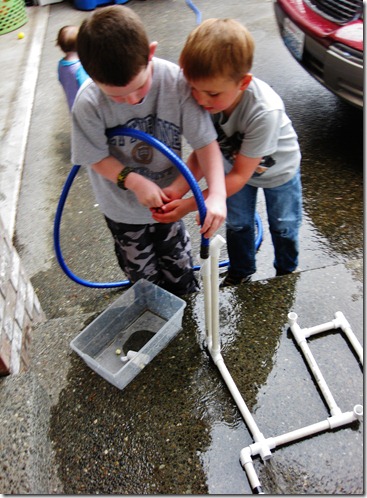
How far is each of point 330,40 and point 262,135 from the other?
77.2 inches

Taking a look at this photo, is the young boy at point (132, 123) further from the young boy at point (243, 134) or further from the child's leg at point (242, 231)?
the child's leg at point (242, 231)

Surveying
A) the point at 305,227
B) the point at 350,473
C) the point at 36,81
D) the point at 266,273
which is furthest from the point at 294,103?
the point at 350,473

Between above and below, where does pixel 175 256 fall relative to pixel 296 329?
above

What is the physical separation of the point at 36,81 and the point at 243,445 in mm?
4941

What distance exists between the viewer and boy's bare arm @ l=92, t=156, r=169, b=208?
1.64 metres

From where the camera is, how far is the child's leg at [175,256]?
2109 mm

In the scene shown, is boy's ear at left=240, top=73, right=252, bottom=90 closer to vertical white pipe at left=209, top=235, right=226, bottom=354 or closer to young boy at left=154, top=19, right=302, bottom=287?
young boy at left=154, top=19, right=302, bottom=287

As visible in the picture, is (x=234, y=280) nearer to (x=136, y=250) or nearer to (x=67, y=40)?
(x=136, y=250)

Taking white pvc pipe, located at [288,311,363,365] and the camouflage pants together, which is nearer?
white pvc pipe, located at [288,311,363,365]

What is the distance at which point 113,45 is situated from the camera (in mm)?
1307

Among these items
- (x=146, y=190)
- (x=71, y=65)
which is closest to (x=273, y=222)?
(x=146, y=190)

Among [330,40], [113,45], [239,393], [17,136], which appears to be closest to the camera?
[113,45]

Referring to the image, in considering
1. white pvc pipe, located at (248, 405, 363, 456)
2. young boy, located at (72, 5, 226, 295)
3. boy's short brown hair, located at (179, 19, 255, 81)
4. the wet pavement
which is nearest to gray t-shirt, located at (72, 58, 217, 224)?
young boy, located at (72, 5, 226, 295)

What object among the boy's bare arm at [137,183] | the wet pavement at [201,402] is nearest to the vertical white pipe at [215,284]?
the wet pavement at [201,402]
